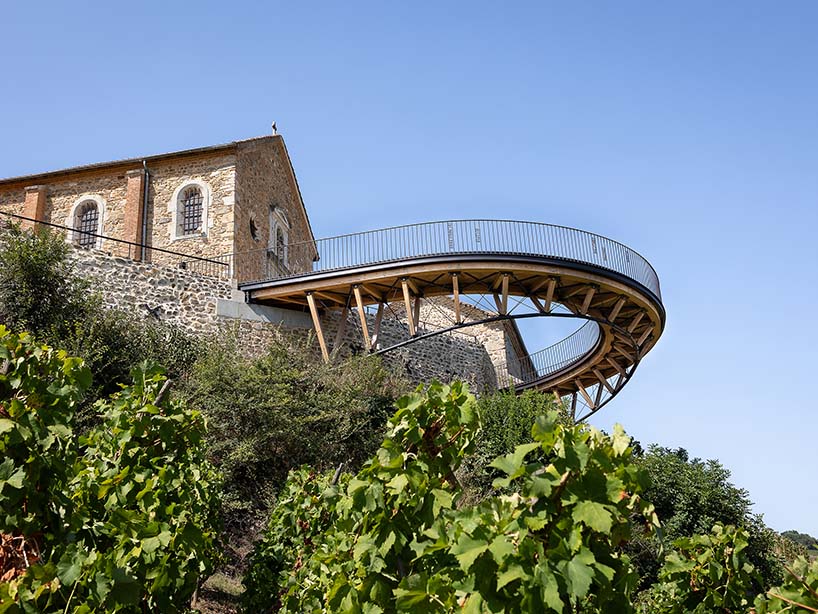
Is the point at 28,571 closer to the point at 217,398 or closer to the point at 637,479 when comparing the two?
the point at 637,479

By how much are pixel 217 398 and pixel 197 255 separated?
20.8 ft

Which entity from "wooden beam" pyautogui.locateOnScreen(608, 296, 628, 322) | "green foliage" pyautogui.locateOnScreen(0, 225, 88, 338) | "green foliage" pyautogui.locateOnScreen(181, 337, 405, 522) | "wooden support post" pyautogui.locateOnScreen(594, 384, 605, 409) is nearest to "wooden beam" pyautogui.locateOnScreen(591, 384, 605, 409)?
"wooden support post" pyautogui.locateOnScreen(594, 384, 605, 409)

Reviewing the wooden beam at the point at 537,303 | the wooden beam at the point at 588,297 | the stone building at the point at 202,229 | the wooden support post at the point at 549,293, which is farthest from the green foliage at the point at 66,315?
the wooden beam at the point at 588,297

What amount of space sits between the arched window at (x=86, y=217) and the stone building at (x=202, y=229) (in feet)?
0.08

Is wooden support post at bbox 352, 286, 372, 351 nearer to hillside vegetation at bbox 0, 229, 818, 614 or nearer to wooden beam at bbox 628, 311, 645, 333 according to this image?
hillside vegetation at bbox 0, 229, 818, 614

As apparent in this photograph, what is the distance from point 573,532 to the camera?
2797 millimetres

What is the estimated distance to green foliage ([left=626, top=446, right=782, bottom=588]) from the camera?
46.1 ft

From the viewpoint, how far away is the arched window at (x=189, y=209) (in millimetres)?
Answer: 18719

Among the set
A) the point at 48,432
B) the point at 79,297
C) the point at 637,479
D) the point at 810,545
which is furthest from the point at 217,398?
the point at 810,545

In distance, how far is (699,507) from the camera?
1473 centimetres

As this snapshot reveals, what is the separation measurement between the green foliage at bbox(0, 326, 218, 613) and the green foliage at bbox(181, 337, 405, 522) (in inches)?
238

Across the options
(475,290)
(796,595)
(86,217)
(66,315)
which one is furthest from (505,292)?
(796,595)

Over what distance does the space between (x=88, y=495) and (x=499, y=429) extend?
10.9m

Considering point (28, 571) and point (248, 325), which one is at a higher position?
point (248, 325)
